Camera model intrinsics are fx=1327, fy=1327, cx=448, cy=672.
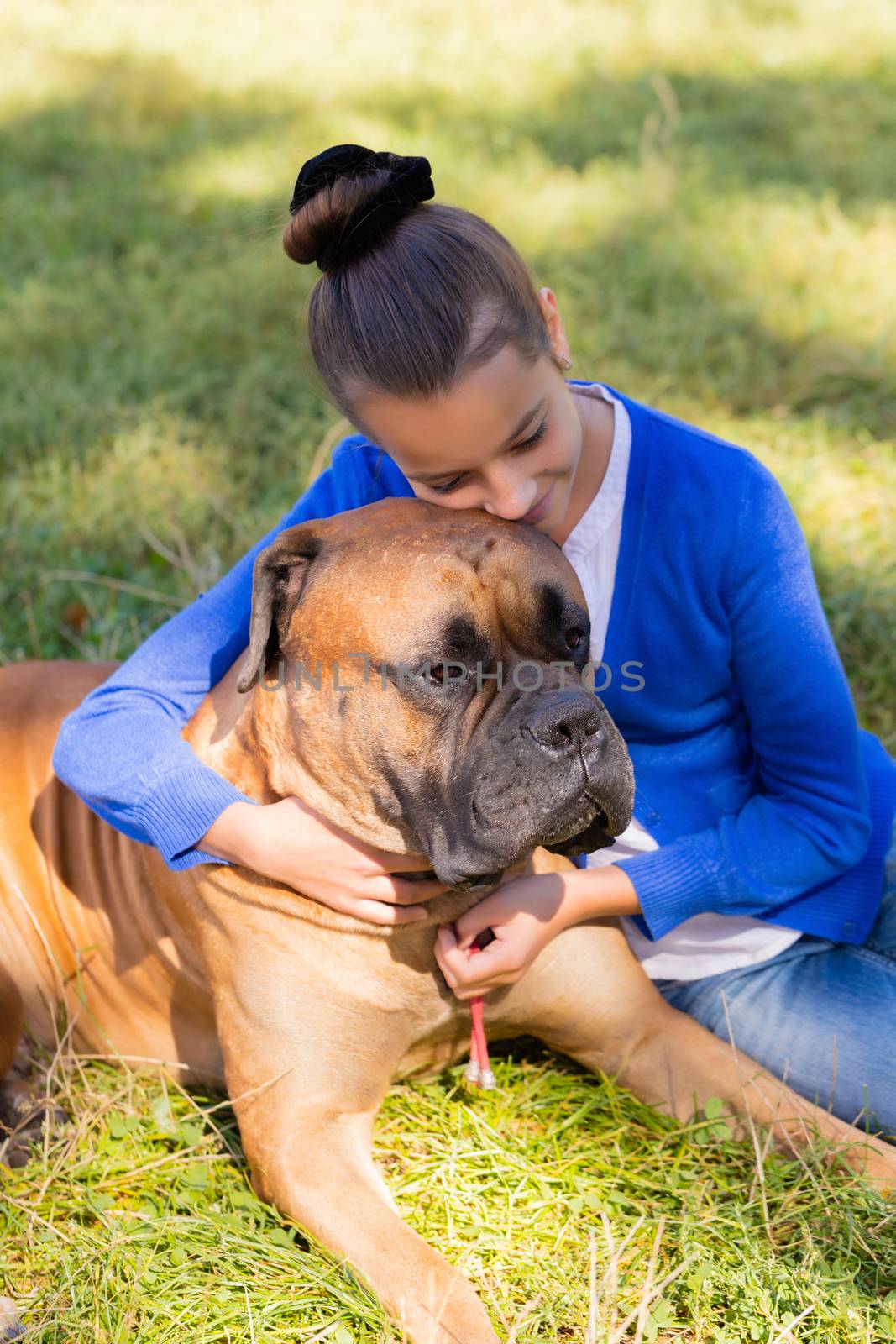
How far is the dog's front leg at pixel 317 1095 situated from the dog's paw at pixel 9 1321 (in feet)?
1.42

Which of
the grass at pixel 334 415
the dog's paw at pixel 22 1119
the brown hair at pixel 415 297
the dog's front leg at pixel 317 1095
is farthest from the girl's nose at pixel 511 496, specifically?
the dog's paw at pixel 22 1119

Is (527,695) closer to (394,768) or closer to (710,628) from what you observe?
(394,768)

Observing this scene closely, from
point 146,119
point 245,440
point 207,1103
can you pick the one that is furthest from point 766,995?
point 146,119

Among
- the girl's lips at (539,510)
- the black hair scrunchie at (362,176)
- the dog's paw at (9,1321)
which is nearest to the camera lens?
the dog's paw at (9,1321)

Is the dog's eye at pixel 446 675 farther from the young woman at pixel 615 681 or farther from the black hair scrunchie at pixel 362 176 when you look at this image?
the black hair scrunchie at pixel 362 176

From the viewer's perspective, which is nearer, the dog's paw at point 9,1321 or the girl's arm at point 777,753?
the dog's paw at point 9,1321

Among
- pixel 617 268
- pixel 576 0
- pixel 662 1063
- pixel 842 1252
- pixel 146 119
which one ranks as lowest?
pixel 842 1252

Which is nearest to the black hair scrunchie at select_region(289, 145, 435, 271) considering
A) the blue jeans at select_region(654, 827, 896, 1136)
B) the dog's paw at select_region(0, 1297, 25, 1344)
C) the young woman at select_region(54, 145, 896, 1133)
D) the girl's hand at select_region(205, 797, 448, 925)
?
the young woman at select_region(54, 145, 896, 1133)

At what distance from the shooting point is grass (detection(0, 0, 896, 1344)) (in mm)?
2193

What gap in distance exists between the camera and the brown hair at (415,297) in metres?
2.20

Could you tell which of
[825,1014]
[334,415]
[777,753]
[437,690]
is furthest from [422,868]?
[334,415]

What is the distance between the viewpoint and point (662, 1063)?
98.6 inches

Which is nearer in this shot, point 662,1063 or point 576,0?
point 662,1063

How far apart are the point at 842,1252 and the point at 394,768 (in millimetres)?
1066
